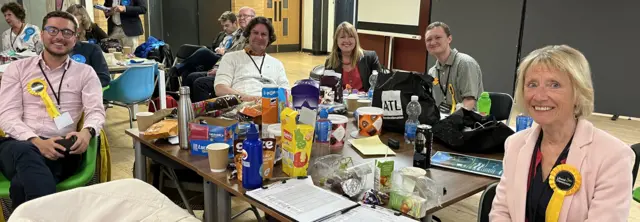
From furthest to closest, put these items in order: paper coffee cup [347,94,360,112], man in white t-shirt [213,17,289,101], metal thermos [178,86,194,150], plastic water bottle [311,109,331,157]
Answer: man in white t-shirt [213,17,289,101] → paper coffee cup [347,94,360,112] → plastic water bottle [311,109,331,157] → metal thermos [178,86,194,150]

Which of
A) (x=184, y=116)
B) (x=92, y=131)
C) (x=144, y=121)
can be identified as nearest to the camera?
(x=184, y=116)

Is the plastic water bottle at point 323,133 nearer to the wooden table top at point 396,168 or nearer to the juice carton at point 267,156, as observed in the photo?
the wooden table top at point 396,168

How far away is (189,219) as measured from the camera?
136 centimetres

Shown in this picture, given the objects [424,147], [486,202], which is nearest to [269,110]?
[424,147]

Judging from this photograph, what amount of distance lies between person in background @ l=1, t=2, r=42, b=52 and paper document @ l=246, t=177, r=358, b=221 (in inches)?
183

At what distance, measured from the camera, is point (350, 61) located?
3.90 m

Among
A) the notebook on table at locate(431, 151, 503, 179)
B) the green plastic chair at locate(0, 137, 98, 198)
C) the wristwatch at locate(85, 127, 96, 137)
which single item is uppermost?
the notebook on table at locate(431, 151, 503, 179)

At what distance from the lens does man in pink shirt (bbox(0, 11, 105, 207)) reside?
241 centimetres

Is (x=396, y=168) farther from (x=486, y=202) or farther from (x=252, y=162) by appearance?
(x=252, y=162)

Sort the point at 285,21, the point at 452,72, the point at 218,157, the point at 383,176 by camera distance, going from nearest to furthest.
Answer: the point at 383,176 → the point at 218,157 → the point at 452,72 → the point at 285,21

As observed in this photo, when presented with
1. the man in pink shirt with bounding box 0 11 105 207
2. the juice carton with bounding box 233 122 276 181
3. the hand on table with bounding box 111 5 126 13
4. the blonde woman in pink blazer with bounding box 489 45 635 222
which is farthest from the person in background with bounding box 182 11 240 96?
the blonde woman in pink blazer with bounding box 489 45 635 222

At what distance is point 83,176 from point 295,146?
49.1 inches

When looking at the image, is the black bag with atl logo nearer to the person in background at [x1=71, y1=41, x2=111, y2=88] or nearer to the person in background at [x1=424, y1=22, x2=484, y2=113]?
the person in background at [x1=424, y1=22, x2=484, y2=113]

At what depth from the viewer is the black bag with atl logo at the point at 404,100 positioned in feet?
7.97
